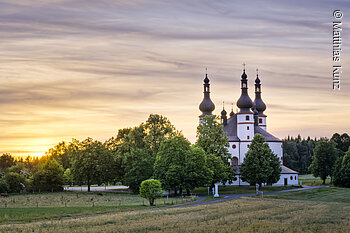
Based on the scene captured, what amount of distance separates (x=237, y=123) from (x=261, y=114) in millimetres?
14674

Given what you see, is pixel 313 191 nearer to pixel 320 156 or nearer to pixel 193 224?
pixel 320 156

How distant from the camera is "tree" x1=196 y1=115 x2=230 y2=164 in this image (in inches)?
3083

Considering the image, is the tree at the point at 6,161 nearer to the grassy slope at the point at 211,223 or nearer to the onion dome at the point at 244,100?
the onion dome at the point at 244,100

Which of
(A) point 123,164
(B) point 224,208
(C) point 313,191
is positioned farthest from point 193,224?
(A) point 123,164

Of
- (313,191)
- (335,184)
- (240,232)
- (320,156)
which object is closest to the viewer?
(240,232)

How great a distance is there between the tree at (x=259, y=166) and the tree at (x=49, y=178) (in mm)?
36499

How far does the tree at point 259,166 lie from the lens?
252ft

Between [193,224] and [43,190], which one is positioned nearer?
[193,224]

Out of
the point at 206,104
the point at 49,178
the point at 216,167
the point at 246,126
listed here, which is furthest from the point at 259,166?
the point at 49,178

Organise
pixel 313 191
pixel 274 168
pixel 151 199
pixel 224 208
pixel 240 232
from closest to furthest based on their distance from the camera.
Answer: pixel 240 232 → pixel 224 208 → pixel 151 199 → pixel 313 191 → pixel 274 168

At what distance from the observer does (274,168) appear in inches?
3113

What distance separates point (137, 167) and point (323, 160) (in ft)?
140

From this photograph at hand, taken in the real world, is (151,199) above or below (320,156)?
below

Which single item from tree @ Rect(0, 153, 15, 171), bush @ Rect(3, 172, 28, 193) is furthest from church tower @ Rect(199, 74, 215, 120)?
tree @ Rect(0, 153, 15, 171)
